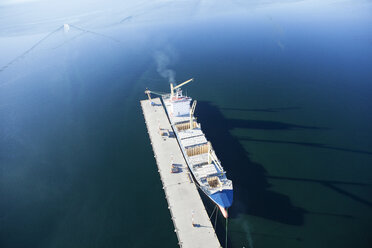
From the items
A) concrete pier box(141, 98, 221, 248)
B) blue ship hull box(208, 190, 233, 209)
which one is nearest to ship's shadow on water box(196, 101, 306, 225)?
blue ship hull box(208, 190, 233, 209)

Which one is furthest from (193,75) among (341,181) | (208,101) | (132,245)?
(132,245)

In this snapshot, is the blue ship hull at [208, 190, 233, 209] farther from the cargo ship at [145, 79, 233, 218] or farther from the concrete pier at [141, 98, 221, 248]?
the concrete pier at [141, 98, 221, 248]

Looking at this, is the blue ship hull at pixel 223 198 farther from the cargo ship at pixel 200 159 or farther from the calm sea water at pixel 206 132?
the calm sea water at pixel 206 132

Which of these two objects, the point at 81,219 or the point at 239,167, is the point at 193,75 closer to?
the point at 239,167

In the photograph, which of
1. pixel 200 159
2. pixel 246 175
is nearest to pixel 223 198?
pixel 200 159

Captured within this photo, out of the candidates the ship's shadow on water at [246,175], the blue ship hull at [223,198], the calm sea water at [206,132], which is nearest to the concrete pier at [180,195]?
the blue ship hull at [223,198]

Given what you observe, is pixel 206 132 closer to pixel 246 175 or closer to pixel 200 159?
pixel 200 159
